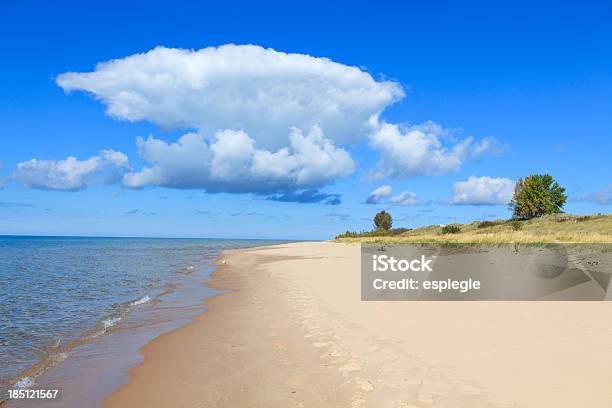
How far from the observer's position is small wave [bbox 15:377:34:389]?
7984mm

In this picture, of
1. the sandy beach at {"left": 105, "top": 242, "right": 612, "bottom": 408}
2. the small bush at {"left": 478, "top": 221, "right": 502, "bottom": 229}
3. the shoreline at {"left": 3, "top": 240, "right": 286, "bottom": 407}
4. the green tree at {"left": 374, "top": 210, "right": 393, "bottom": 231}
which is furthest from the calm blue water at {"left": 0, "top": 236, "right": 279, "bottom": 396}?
the green tree at {"left": 374, "top": 210, "right": 393, "bottom": 231}

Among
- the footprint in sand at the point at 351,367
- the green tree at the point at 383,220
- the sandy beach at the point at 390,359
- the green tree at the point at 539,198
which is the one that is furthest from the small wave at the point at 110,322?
the green tree at the point at 383,220

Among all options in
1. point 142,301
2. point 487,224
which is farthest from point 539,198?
point 142,301

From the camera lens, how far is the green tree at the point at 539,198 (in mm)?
75769

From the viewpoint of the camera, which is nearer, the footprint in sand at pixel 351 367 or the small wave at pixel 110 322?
the footprint in sand at pixel 351 367

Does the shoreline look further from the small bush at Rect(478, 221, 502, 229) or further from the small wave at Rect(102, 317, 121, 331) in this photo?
the small bush at Rect(478, 221, 502, 229)

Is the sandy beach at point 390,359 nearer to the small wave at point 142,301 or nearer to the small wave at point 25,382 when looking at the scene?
the small wave at point 25,382

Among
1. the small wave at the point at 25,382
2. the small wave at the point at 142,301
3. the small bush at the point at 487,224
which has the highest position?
the small bush at the point at 487,224

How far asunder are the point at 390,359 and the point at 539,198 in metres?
79.6

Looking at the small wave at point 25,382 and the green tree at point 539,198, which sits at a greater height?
the green tree at point 539,198

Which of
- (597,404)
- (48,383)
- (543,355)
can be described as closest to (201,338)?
(48,383)

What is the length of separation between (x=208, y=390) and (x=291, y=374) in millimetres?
1492

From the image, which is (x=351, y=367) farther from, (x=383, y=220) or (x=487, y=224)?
(x=383, y=220)

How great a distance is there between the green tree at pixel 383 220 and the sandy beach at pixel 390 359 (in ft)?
314
